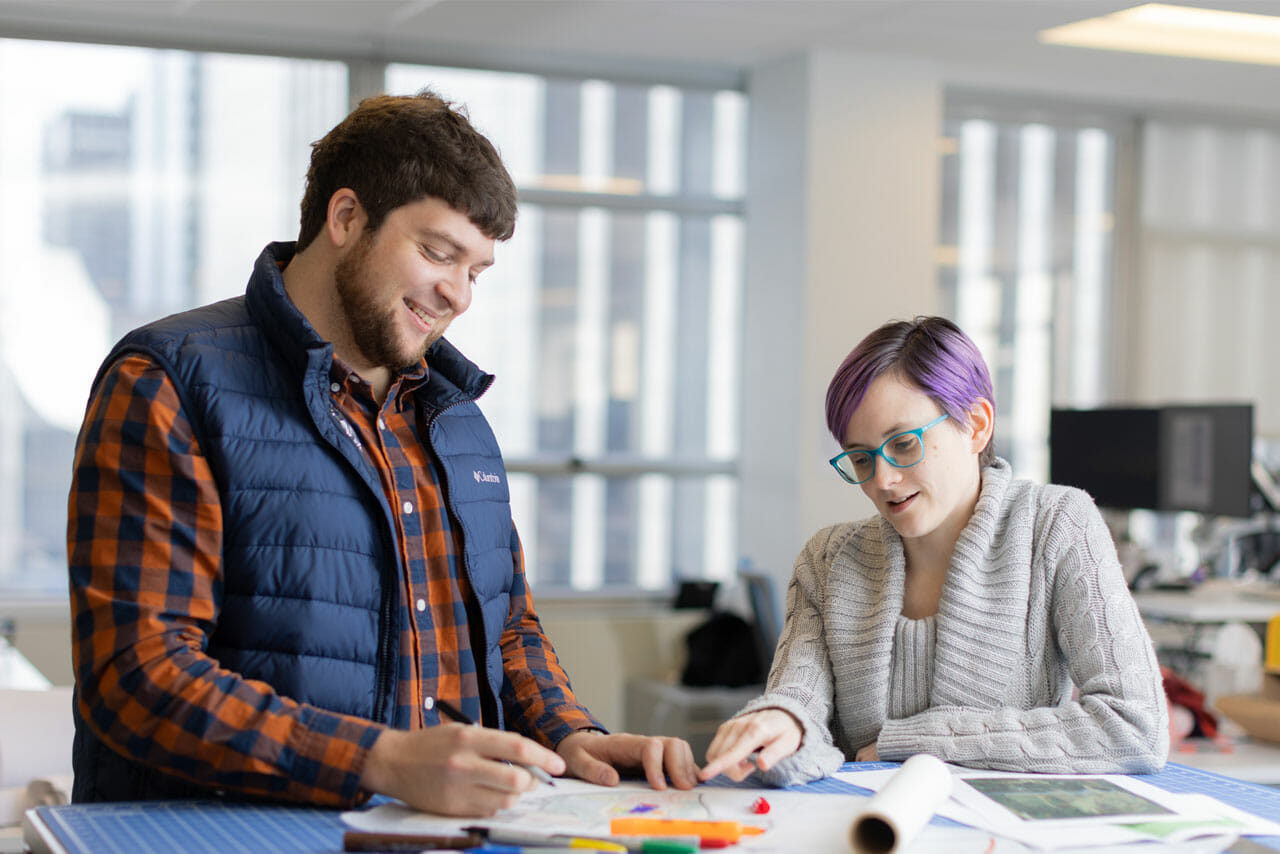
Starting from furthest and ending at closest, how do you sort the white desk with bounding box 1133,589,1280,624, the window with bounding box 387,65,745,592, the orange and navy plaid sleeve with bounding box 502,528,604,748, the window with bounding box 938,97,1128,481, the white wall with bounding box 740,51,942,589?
1. the window with bounding box 938,97,1128,481
2. the window with bounding box 387,65,745,592
3. the white wall with bounding box 740,51,942,589
4. the white desk with bounding box 1133,589,1280,624
5. the orange and navy plaid sleeve with bounding box 502,528,604,748

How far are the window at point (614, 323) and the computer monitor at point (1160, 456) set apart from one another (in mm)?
1456

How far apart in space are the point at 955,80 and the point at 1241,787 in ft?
14.7

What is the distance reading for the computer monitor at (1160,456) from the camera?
4645mm

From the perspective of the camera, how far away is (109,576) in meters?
1.41

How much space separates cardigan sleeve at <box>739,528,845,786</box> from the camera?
1606 millimetres

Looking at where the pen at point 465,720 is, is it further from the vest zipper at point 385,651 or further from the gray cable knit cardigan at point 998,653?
the gray cable knit cardigan at point 998,653

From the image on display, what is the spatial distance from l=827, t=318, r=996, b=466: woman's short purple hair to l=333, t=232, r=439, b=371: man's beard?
566 millimetres

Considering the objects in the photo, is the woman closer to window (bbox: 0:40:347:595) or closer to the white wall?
the white wall

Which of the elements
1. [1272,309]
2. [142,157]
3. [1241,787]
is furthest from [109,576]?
[1272,309]

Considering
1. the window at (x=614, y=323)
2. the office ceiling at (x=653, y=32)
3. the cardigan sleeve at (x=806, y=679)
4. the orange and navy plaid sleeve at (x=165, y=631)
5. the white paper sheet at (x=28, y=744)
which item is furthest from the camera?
the window at (x=614, y=323)

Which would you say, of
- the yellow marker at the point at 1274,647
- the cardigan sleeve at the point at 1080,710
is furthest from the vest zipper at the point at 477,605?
the yellow marker at the point at 1274,647

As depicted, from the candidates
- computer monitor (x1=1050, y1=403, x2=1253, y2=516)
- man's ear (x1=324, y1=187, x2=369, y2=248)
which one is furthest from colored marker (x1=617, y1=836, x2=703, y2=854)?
computer monitor (x1=1050, y1=403, x2=1253, y2=516)

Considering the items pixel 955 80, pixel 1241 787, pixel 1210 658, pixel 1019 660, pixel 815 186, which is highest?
pixel 955 80

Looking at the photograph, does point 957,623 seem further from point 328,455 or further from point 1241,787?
point 328,455
